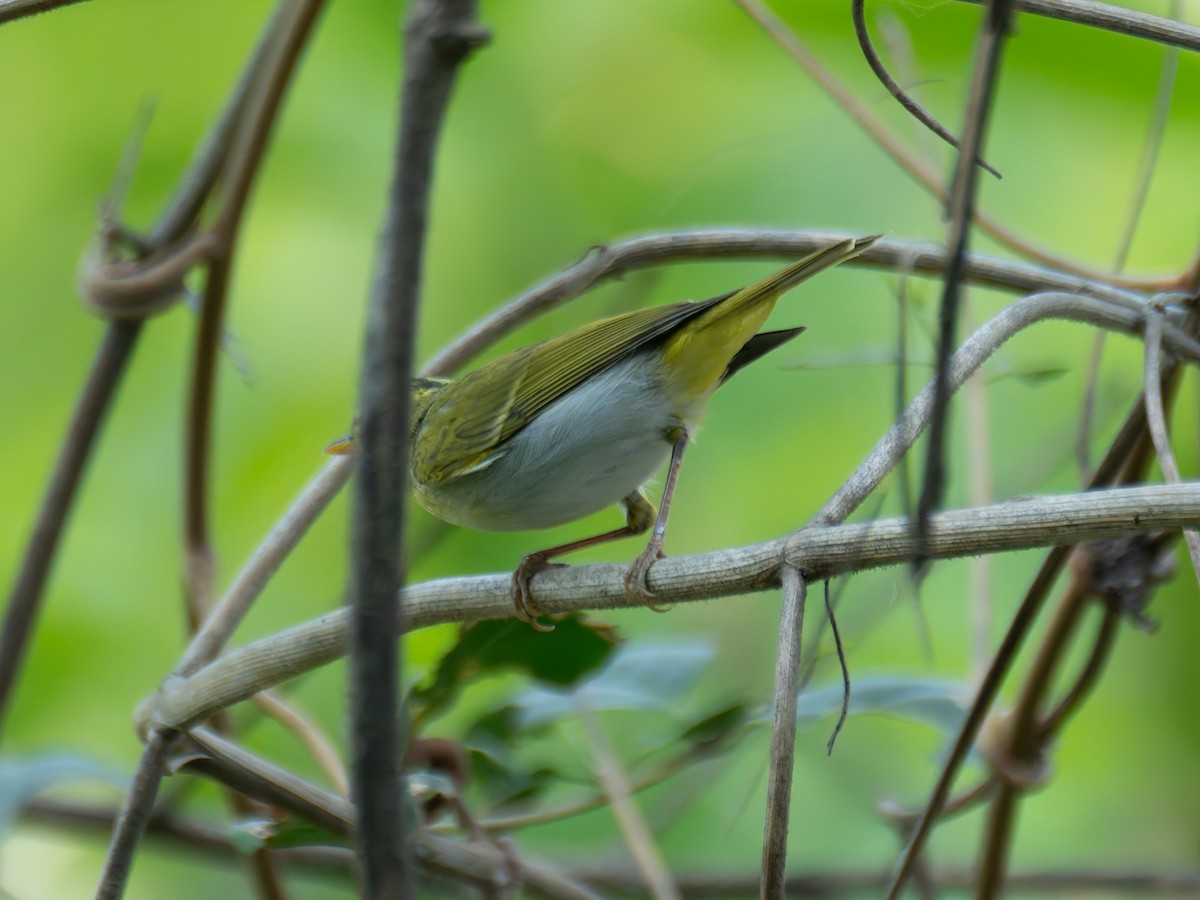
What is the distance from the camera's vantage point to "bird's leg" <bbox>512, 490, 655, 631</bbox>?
157cm

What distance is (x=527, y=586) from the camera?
1636 millimetres

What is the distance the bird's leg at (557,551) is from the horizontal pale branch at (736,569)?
0.03 meters

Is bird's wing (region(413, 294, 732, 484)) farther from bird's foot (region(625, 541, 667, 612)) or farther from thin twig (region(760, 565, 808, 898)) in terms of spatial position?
thin twig (region(760, 565, 808, 898))

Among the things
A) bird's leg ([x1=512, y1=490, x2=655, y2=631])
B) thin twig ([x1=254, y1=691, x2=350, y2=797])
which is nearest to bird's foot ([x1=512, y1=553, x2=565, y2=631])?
bird's leg ([x1=512, y1=490, x2=655, y2=631])

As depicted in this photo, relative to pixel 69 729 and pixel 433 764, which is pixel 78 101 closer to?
pixel 69 729

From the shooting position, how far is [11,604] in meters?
2.14

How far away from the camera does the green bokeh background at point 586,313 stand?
351cm

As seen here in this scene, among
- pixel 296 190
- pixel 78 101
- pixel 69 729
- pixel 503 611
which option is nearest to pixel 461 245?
pixel 296 190

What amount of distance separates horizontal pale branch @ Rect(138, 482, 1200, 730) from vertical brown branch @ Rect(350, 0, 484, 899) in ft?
1.31

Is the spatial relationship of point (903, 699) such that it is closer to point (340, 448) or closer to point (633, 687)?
point (633, 687)

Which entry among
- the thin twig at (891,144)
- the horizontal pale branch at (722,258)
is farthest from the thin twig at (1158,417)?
the thin twig at (891,144)

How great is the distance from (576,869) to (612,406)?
111 centimetres

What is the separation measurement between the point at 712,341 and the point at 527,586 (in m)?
0.78

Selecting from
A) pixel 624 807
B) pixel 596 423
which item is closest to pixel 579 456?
pixel 596 423
